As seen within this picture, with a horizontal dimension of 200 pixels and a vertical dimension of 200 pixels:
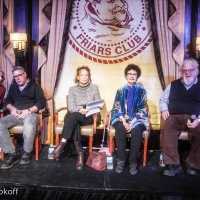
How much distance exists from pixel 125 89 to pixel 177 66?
4.24 ft

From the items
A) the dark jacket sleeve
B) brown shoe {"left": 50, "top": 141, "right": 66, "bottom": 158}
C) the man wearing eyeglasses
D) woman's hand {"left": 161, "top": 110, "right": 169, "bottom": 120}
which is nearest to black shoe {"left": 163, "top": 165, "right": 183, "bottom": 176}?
the man wearing eyeglasses

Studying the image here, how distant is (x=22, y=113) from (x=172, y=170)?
212 centimetres

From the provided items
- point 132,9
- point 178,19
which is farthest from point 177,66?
point 132,9

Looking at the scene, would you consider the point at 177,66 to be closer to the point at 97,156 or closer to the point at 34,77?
the point at 97,156

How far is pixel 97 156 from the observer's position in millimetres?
3383

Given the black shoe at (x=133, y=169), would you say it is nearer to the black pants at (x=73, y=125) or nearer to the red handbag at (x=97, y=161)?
the red handbag at (x=97, y=161)

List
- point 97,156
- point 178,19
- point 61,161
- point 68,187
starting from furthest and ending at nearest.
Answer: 1. point 178,19
2. point 61,161
3. point 97,156
4. point 68,187

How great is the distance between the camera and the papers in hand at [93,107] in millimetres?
3592

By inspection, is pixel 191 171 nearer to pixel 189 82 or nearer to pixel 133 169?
pixel 133 169

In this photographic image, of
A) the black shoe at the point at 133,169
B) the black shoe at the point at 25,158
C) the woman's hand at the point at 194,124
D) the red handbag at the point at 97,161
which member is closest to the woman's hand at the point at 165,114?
the woman's hand at the point at 194,124

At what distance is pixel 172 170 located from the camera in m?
3.20

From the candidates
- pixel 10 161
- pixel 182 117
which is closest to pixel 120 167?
pixel 182 117

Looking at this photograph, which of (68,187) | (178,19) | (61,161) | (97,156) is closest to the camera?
(68,187)

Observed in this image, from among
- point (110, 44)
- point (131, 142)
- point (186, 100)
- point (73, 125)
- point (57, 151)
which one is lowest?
point (57, 151)
